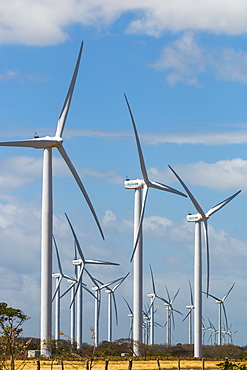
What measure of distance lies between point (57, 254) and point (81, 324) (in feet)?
52.9

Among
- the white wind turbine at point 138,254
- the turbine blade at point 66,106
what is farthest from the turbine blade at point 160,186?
the turbine blade at point 66,106

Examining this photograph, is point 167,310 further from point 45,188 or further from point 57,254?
point 45,188

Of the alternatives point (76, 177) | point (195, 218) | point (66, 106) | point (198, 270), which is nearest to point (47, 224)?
point (76, 177)

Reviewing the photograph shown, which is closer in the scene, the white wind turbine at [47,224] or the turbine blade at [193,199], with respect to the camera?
the white wind turbine at [47,224]

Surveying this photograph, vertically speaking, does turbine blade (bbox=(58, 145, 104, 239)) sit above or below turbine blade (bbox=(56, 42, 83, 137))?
below

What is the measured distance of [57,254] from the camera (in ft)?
296

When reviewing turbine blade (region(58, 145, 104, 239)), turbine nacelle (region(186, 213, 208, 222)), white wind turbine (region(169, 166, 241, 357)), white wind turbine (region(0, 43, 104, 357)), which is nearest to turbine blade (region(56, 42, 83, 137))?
white wind turbine (region(0, 43, 104, 357))

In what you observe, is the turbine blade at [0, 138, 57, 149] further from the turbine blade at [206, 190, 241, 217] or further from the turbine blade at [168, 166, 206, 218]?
the turbine blade at [206, 190, 241, 217]

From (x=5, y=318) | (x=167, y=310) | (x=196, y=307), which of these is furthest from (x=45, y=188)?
(x=167, y=310)

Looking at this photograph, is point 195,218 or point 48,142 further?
point 195,218

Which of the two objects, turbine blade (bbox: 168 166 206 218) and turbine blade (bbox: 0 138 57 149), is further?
turbine blade (bbox: 168 166 206 218)

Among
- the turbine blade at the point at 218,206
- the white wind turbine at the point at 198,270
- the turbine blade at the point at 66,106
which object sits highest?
the turbine blade at the point at 66,106

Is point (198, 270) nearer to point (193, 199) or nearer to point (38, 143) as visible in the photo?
point (193, 199)

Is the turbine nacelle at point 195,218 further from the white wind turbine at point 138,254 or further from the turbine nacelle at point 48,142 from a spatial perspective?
the turbine nacelle at point 48,142
